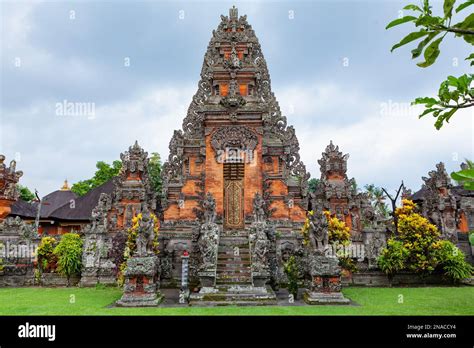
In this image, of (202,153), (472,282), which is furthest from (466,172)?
(472,282)

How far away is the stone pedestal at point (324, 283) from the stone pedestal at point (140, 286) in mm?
4786

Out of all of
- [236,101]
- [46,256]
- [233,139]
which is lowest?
[46,256]

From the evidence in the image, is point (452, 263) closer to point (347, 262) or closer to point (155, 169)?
point (347, 262)

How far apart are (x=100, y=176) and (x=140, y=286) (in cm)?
2618

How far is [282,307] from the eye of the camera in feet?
33.6

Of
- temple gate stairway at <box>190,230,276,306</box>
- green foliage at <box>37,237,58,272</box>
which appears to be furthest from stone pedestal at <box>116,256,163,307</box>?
green foliage at <box>37,237,58,272</box>

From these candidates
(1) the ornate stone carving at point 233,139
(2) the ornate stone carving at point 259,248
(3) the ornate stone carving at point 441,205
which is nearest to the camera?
(2) the ornate stone carving at point 259,248

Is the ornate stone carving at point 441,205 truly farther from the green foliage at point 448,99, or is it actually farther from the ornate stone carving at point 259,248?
the green foliage at point 448,99

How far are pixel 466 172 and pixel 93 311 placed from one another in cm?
1005

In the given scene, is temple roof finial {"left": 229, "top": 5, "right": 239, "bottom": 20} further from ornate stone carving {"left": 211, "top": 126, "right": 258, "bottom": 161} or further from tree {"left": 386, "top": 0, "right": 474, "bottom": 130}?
tree {"left": 386, "top": 0, "right": 474, "bottom": 130}

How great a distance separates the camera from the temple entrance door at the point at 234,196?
51.5 feet

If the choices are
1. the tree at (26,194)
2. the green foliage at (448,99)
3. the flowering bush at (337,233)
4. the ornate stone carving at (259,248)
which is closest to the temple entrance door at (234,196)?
the ornate stone carving at (259,248)

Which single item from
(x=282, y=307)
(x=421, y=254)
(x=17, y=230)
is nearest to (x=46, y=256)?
(x=17, y=230)
